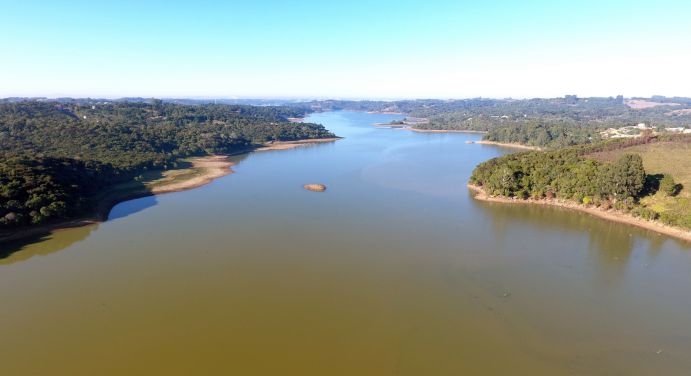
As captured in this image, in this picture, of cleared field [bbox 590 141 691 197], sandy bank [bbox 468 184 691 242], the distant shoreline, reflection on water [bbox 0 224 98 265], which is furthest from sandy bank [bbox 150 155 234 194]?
cleared field [bbox 590 141 691 197]

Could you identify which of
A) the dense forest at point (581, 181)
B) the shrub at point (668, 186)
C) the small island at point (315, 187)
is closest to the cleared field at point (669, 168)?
the dense forest at point (581, 181)

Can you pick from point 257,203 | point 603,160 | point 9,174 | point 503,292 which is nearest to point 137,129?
point 9,174

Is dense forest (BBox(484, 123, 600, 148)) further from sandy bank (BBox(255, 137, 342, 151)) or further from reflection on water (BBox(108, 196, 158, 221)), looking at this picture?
reflection on water (BBox(108, 196, 158, 221))

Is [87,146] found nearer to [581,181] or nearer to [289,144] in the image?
[289,144]

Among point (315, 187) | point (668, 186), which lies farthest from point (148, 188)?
point (668, 186)

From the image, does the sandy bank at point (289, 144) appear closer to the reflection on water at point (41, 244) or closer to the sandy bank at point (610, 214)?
the sandy bank at point (610, 214)

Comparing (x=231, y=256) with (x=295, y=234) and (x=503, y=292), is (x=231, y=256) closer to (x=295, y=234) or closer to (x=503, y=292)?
(x=295, y=234)
